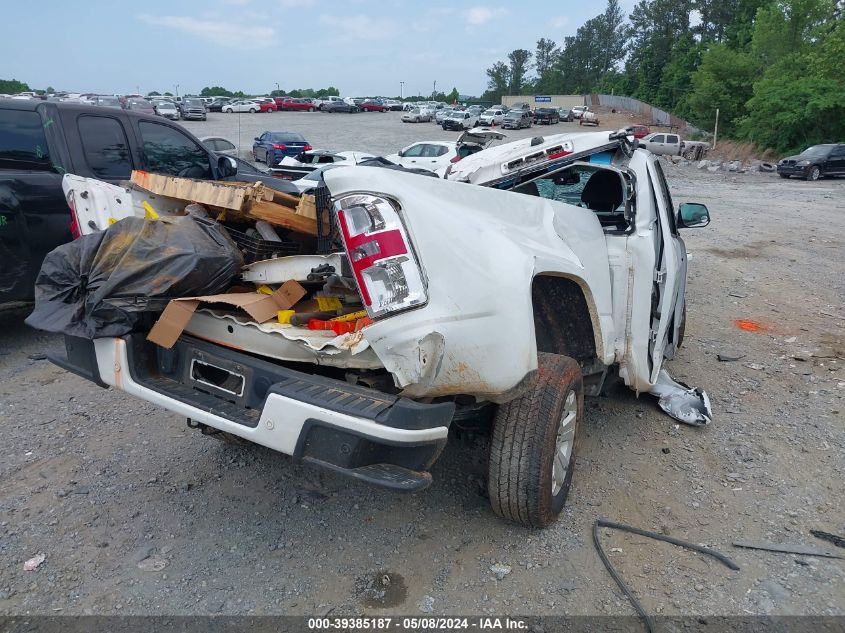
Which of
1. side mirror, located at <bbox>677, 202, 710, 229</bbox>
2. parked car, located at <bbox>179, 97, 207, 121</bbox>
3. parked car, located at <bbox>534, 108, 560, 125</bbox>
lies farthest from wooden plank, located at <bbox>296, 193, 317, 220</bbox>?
A: parked car, located at <bbox>534, 108, 560, 125</bbox>

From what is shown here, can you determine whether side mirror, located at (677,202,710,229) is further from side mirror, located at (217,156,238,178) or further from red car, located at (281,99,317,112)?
red car, located at (281,99,317,112)

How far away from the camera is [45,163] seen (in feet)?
18.1

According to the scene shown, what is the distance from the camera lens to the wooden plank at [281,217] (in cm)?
322

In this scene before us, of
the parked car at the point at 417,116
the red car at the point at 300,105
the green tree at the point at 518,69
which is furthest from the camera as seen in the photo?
the green tree at the point at 518,69

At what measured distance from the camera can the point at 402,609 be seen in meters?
2.64

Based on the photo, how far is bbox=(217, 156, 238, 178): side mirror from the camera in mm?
6121

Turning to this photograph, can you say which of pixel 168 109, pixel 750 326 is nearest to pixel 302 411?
pixel 750 326

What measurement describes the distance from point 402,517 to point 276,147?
22702mm

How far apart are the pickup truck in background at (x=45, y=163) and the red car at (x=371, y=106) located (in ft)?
201

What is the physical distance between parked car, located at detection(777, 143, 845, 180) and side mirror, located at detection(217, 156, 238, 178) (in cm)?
2781

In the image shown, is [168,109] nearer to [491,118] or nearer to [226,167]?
[491,118]

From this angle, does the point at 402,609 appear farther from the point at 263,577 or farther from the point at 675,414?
the point at 675,414

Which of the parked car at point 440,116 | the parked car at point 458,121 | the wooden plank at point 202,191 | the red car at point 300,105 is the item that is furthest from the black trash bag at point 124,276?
the red car at point 300,105

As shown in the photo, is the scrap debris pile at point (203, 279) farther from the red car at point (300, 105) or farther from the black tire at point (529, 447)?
the red car at point (300, 105)
